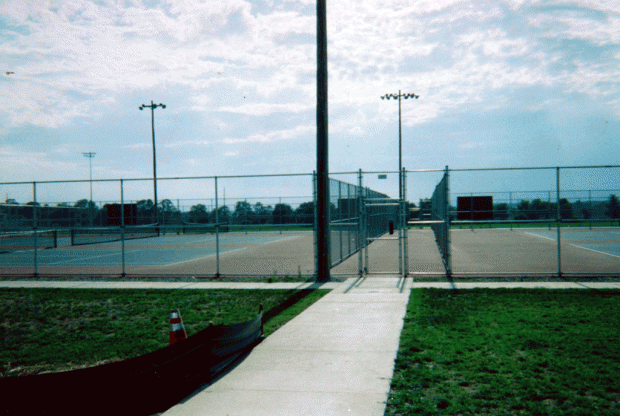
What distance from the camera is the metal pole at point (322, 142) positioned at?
12836mm

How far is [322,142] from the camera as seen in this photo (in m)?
12.9

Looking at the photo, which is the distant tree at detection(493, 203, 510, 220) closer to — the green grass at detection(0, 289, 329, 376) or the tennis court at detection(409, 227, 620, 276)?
the tennis court at detection(409, 227, 620, 276)

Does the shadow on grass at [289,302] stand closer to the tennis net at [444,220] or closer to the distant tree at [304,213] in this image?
the tennis net at [444,220]

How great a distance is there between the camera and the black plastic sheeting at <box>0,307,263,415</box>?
368 centimetres

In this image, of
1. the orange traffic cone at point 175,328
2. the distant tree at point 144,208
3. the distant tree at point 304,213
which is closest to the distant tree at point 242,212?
the distant tree at point 304,213

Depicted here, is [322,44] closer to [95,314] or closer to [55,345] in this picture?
[95,314]

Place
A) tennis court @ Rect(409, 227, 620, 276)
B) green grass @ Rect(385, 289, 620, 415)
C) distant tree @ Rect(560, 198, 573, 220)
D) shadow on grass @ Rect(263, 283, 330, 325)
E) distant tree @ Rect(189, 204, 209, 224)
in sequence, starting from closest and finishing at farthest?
green grass @ Rect(385, 289, 620, 415) < shadow on grass @ Rect(263, 283, 330, 325) < tennis court @ Rect(409, 227, 620, 276) < distant tree @ Rect(560, 198, 573, 220) < distant tree @ Rect(189, 204, 209, 224)

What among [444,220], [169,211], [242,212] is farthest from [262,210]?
[444,220]

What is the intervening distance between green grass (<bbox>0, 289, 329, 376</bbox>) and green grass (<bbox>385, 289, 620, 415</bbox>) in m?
2.65

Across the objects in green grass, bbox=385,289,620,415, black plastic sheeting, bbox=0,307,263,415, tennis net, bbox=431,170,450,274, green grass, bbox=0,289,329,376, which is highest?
tennis net, bbox=431,170,450,274

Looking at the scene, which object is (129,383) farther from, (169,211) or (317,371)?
(169,211)

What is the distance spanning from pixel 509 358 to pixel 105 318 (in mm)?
6774

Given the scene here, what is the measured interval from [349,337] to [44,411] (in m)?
4.22

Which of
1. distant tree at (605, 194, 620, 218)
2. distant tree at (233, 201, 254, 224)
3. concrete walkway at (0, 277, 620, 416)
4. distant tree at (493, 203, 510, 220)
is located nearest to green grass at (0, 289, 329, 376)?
concrete walkway at (0, 277, 620, 416)
